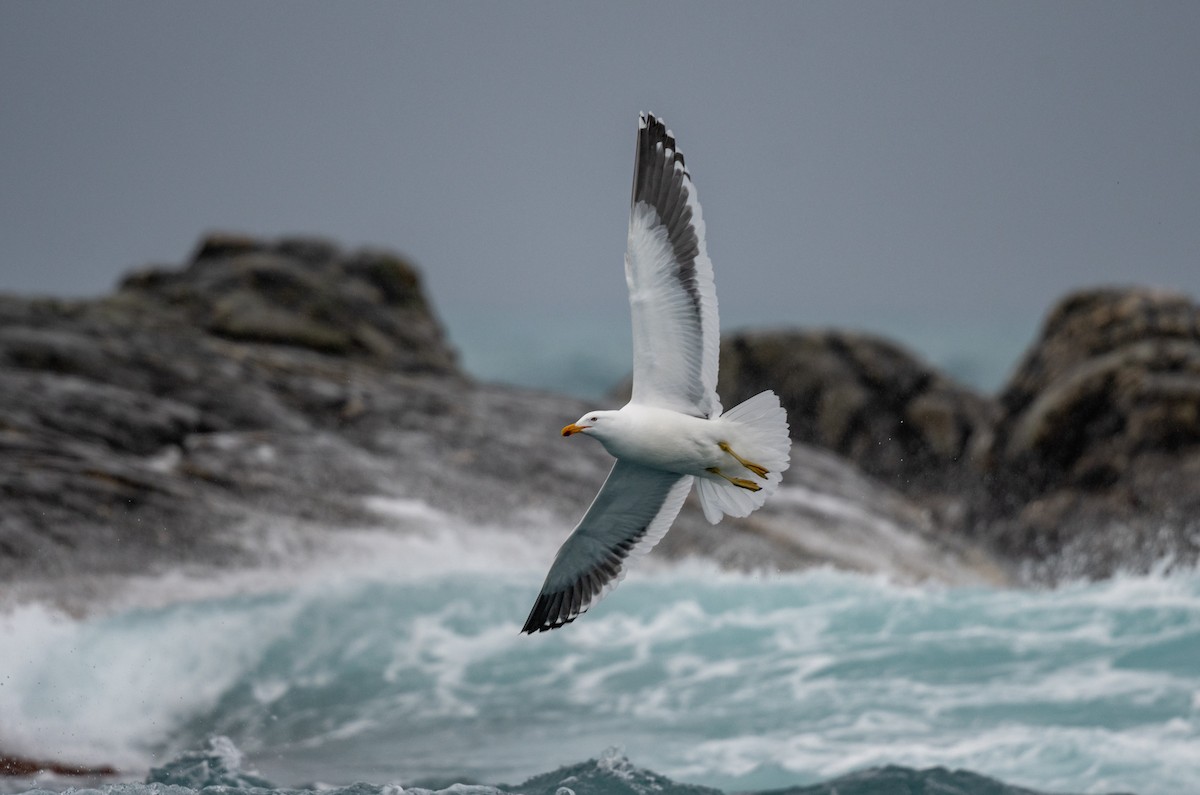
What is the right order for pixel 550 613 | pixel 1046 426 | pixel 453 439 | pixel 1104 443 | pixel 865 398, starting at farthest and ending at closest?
pixel 865 398 < pixel 1046 426 < pixel 1104 443 < pixel 453 439 < pixel 550 613

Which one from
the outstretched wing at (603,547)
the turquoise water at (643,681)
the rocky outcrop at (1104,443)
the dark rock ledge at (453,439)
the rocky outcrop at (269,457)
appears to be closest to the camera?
the outstretched wing at (603,547)

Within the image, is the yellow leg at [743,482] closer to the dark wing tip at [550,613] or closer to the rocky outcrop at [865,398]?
the dark wing tip at [550,613]

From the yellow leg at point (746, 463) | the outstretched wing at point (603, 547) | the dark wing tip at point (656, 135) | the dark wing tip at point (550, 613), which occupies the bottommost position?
the dark wing tip at point (550, 613)

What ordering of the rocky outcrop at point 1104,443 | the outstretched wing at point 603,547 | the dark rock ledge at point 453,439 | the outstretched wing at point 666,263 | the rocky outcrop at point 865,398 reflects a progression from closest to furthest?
the outstretched wing at point 666,263, the outstretched wing at point 603,547, the dark rock ledge at point 453,439, the rocky outcrop at point 1104,443, the rocky outcrop at point 865,398

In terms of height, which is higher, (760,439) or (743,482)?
(760,439)

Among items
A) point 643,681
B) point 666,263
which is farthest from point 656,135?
point 643,681

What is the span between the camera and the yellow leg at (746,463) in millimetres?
7309

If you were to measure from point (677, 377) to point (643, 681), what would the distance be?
252 inches

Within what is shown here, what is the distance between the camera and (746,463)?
7324 mm

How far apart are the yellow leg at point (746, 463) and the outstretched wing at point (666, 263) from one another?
415mm

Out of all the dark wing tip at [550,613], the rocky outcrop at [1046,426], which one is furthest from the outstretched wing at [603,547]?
the rocky outcrop at [1046,426]

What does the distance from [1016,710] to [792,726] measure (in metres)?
1.99

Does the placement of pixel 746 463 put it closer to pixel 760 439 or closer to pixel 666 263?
pixel 760 439

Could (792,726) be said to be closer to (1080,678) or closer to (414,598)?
(1080,678)
